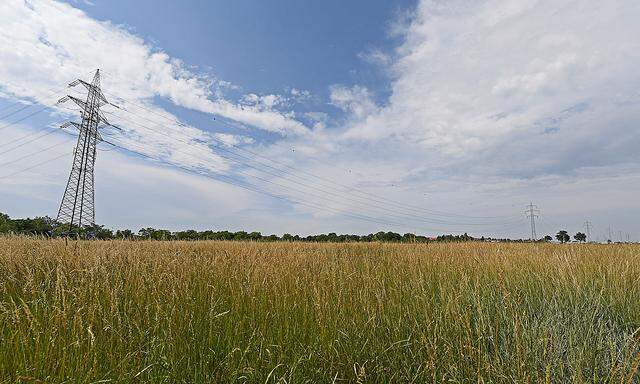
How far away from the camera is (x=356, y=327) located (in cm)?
324

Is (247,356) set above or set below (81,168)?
below

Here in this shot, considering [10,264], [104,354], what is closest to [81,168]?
[10,264]

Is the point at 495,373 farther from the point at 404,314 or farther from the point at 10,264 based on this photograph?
the point at 10,264

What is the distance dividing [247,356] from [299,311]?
89 cm

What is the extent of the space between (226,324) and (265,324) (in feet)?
1.30

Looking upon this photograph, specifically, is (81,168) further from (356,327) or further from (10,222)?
(356,327)

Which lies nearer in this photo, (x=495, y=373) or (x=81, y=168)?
(x=495, y=373)

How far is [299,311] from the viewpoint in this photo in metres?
3.71

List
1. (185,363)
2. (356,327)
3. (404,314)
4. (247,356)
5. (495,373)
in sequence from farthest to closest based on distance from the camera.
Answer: (404,314) → (356,327) → (247,356) → (185,363) → (495,373)

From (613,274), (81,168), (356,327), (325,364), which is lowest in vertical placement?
(325,364)

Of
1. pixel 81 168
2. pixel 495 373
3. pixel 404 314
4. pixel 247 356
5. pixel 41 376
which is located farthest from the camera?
pixel 81 168

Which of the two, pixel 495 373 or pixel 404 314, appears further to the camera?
pixel 404 314

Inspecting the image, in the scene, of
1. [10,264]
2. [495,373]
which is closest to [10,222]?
[10,264]

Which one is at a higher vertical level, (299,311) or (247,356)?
(299,311)
